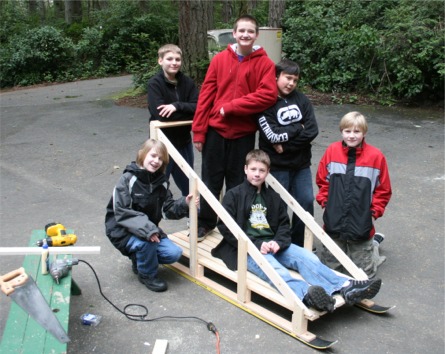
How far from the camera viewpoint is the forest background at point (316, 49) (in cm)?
1063

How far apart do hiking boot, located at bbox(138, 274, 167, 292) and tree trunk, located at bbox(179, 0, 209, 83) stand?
7220mm

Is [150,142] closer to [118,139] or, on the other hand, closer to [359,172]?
[359,172]

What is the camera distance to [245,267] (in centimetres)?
366

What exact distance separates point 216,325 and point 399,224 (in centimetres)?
258

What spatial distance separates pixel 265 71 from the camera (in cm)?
412

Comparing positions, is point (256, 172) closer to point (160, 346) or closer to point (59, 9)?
point (160, 346)

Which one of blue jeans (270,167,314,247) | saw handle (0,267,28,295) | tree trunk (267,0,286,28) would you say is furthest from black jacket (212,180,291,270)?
tree trunk (267,0,286,28)

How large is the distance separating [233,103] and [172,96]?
2.73ft

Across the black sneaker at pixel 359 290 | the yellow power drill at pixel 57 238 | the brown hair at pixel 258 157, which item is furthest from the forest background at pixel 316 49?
the black sneaker at pixel 359 290

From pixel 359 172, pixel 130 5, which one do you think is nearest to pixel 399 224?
pixel 359 172

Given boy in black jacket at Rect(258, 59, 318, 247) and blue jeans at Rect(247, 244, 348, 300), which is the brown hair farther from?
blue jeans at Rect(247, 244, 348, 300)

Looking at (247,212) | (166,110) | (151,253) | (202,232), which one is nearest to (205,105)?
(166,110)

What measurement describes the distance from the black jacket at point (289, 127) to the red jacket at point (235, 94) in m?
0.11

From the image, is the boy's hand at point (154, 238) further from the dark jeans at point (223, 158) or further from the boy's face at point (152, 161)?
the dark jeans at point (223, 158)
